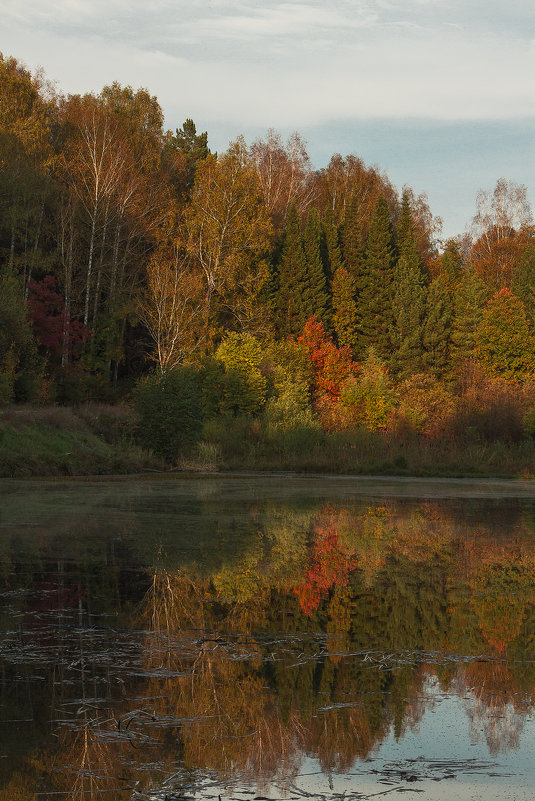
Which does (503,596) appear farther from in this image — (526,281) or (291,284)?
(526,281)

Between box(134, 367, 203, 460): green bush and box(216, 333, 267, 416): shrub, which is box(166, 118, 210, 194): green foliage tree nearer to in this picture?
box(216, 333, 267, 416): shrub

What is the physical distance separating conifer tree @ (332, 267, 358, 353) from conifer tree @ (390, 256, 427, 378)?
260cm

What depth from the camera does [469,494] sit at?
2317 cm

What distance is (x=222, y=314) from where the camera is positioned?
179 ft

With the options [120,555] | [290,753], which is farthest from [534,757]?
[120,555]

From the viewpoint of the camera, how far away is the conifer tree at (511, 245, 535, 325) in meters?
64.3

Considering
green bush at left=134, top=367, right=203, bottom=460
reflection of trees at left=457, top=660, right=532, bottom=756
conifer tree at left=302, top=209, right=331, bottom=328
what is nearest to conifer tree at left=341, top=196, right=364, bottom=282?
conifer tree at left=302, top=209, right=331, bottom=328

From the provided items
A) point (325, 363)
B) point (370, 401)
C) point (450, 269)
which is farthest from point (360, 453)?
point (450, 269)

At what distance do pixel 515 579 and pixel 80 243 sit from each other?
43195 millimetres

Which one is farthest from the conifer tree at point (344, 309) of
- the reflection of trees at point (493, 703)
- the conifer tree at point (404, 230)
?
the reflection of trees at point (493, 703)

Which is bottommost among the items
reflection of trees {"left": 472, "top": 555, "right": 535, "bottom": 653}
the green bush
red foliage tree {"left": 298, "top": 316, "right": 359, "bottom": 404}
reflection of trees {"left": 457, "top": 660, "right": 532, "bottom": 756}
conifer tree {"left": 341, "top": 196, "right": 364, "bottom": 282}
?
reflection of trees {"left": 472, "top": 555, "right": 535, "bottom": 653}

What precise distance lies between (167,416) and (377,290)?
34995 millimetres

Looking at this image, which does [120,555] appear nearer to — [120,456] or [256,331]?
[120,456]

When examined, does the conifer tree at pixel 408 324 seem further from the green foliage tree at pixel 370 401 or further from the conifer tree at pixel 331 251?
the green foliage tree at pixel 370 401
